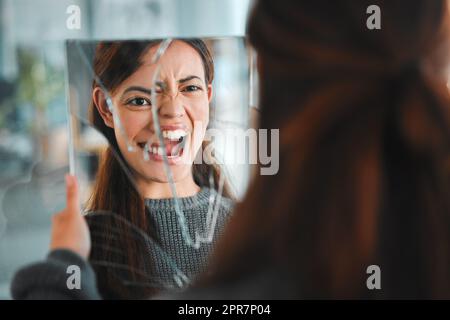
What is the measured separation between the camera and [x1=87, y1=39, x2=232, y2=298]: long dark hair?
992 millimetres

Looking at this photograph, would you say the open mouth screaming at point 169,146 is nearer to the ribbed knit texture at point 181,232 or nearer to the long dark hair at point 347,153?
the ribbed knit texture at point 181,232

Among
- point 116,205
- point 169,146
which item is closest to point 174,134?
point 169,146

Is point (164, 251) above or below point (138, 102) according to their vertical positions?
below

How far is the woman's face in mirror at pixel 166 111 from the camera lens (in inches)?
38.9

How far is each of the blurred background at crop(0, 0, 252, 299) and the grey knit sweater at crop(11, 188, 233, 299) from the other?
0.33ft

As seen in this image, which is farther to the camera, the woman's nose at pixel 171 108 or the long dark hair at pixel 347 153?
the woman's nose at pixel 171 108

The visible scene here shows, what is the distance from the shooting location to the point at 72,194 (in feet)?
3.33

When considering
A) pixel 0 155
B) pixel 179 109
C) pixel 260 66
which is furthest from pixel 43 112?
pixel 260 66

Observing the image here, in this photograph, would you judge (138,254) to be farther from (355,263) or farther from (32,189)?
(355,263)

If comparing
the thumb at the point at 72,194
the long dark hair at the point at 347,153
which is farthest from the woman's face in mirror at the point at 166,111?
the long dark hair at the point at 347,153

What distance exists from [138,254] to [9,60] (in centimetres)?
41

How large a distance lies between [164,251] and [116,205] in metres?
0.12

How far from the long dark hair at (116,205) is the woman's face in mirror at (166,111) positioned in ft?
0.05

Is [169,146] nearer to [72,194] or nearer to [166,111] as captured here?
[166,111]
